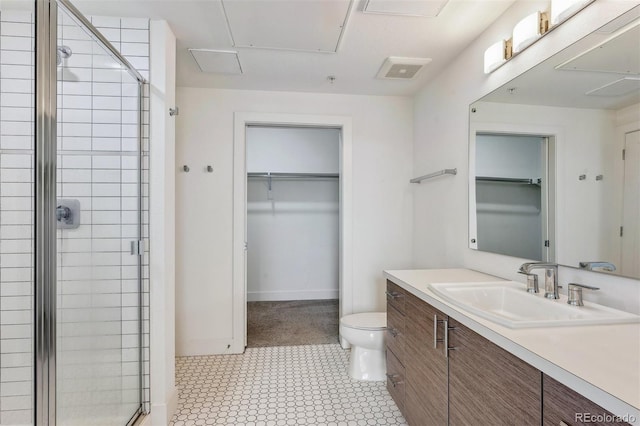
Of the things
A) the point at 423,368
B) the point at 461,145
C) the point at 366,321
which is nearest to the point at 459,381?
the point at 423,368

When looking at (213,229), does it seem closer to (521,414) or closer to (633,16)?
(521,414)

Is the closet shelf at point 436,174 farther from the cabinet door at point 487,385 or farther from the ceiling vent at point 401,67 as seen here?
the cabinet door at point 487,385

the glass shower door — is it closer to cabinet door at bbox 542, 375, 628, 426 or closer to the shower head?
the shower head

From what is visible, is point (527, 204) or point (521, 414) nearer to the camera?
point (521, 414)

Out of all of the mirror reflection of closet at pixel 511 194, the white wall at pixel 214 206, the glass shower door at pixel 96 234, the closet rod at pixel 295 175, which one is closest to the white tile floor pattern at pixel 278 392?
the white wall at pixel 214 206

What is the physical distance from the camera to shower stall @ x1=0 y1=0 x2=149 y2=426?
1137mm

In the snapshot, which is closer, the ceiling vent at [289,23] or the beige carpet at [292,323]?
the ceiling vent at [289,23]

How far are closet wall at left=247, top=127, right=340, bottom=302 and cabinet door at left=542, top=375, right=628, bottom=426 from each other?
3445mm

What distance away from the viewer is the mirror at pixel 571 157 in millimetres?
1081

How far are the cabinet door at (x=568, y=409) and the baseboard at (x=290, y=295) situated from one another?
3524 mm

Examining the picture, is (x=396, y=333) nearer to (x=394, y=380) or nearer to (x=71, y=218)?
(x=394, y=380)

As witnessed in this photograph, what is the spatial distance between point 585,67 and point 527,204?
631 millimetres

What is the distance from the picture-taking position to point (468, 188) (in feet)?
6.45

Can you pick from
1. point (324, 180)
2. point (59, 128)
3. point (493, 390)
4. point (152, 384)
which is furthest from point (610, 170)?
point (324, 180)
